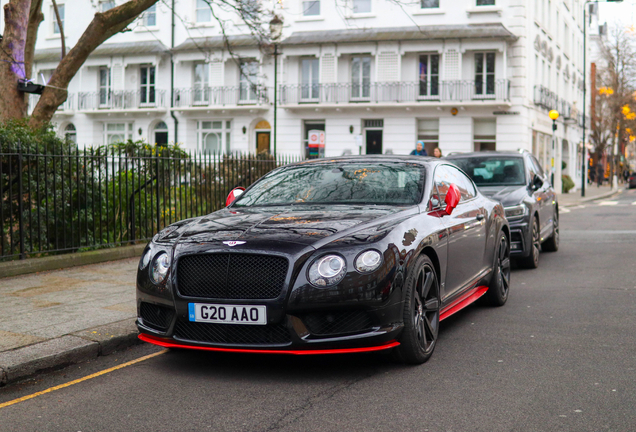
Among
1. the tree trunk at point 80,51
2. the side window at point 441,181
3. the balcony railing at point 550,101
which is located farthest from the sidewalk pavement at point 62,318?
the balcony railing at point 550,101

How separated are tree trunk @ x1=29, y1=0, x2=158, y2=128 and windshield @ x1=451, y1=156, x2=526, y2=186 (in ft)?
19.0

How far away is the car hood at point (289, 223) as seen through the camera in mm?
4891

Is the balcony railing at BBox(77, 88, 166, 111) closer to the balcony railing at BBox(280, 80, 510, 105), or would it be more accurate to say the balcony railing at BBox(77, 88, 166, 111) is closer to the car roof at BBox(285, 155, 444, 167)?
the balcony railing at BBox(280, 80, 510, 105)

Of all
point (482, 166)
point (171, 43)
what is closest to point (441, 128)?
point (171, 43)

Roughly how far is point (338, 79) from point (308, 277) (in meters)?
32.9

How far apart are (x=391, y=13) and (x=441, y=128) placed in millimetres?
6113

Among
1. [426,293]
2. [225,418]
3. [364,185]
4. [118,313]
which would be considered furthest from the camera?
[118,313]

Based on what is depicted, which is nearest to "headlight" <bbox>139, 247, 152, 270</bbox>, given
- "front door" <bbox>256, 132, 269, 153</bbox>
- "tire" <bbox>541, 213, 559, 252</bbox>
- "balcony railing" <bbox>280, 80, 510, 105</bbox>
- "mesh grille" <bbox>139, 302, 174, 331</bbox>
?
"mesh grille" <bbox>139, 302, 174, 331</bbox>

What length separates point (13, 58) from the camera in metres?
11.3

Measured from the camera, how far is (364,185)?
612 cm

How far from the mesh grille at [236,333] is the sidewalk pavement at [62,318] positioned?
1.12 meters

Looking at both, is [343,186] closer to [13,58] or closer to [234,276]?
[234,276]

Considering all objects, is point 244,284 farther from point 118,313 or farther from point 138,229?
point 138,229

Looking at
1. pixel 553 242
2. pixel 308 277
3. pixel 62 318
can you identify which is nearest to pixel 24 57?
pixel 62 318
